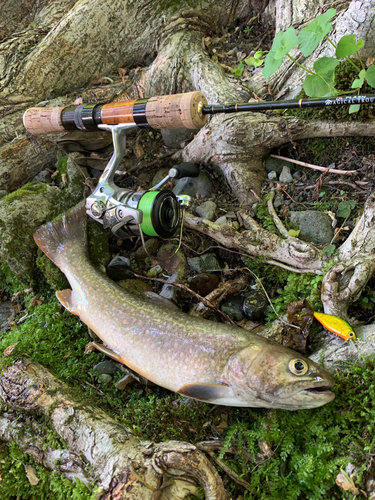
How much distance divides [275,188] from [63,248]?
2.14 metres

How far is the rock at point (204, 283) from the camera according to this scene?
10.8 feet

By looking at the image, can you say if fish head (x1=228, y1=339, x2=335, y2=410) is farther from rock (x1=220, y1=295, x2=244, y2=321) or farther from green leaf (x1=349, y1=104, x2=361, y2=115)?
green leaf (x1=349, y1=104, x2=361, y2=115)

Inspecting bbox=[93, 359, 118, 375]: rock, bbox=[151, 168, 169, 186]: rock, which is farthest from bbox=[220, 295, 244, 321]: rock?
bbox=[151, 168, 169, 186]: rock

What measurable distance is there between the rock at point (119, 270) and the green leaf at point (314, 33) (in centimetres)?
240

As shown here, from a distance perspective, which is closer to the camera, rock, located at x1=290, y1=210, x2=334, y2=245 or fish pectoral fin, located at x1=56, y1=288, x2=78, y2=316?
rock, located at x1=290, y1=210, x2=334, y2=245

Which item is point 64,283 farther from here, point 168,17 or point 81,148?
point 168,17

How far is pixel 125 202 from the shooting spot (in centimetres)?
320

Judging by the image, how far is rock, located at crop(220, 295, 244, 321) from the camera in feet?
10.3

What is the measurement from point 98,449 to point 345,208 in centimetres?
272

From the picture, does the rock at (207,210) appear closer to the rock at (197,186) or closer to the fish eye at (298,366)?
the rock at (197,186)

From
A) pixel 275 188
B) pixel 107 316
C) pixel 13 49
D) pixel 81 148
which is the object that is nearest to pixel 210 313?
pixel 107 316

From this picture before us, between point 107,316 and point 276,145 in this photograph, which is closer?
point 107,316

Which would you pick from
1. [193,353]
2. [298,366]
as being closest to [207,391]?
[193,353]

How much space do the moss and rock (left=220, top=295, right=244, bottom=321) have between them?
2337 mm
